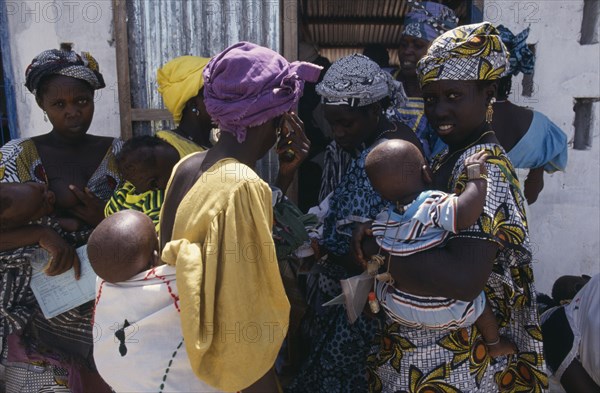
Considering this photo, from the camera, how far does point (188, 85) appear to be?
9.07ft

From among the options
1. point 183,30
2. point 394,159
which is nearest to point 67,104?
point 183,30

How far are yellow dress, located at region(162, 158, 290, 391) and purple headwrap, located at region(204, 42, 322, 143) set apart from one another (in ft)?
0.63

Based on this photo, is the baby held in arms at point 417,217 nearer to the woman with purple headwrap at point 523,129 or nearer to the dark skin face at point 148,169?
the dark skin face at point 148,169

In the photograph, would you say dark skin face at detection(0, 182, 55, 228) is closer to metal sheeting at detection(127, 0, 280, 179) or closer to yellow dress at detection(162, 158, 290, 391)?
yellow dress at detection(162, 158, 290, 391)

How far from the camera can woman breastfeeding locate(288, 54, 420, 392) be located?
2570 millimetres

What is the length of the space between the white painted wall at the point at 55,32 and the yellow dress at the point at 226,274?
2363 millimetres

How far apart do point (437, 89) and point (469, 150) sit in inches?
11.0

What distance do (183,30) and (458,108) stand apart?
212 centimetres

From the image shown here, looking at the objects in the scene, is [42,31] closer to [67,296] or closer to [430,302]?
[67,296]

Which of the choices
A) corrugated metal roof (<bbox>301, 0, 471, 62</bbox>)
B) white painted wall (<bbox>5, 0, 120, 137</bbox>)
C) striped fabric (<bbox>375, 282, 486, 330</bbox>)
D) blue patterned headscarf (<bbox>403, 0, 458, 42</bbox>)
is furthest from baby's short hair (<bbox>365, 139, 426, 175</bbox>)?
corrugated metal roof (<bbox>301, 0, 471, 62</bbox>)

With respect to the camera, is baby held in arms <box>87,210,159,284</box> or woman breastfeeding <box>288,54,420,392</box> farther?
woman breastfeeding <box>288,54,420,392</box>

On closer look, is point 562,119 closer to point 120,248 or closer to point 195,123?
point 195,123

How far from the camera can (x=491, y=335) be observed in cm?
203

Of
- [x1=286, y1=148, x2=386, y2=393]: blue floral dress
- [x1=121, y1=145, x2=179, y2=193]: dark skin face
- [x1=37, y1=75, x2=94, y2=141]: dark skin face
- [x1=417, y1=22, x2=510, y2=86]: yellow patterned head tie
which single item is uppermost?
[x1=417, y1=22, x2=510, y2=86]: yellow patterned head tie
